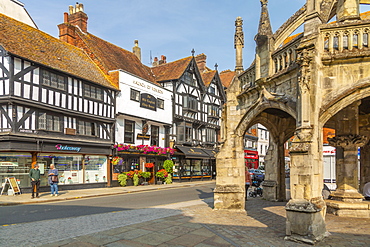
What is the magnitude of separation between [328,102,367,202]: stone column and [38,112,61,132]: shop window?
1514 cm

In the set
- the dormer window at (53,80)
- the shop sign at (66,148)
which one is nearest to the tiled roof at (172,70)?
the dormer window at (53,80)

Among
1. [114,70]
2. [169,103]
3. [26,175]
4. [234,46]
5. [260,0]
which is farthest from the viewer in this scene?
[169,103]

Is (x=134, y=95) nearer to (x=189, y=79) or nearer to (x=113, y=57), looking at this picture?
(x=113, y=57)

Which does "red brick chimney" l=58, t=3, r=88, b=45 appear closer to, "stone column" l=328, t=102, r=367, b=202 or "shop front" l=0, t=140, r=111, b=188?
"shop front" l=0, t=140, r=111, b=188

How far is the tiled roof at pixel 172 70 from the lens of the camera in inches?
1197

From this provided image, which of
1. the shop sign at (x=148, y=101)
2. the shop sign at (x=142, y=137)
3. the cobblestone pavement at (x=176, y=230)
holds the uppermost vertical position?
the shop sign at (x=148, y=101)

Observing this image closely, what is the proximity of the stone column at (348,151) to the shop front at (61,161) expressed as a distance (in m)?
15.1

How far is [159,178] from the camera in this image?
2686 centimetres

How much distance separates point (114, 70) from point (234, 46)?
1479cm

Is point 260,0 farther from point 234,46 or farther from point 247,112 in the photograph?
point 247,112

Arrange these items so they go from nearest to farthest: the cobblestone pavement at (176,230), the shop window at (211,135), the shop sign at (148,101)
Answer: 1. the cobblestone pavement at (176,230)
2. the shop sign at (148,101)
3. the shop window at (211,135)

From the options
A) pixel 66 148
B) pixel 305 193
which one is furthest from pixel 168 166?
pixel 305 193

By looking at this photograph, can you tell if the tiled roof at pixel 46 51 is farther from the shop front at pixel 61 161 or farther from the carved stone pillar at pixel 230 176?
the carved stone pillar at pixel 230 176

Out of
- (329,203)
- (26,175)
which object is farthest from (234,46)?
(26,175)
